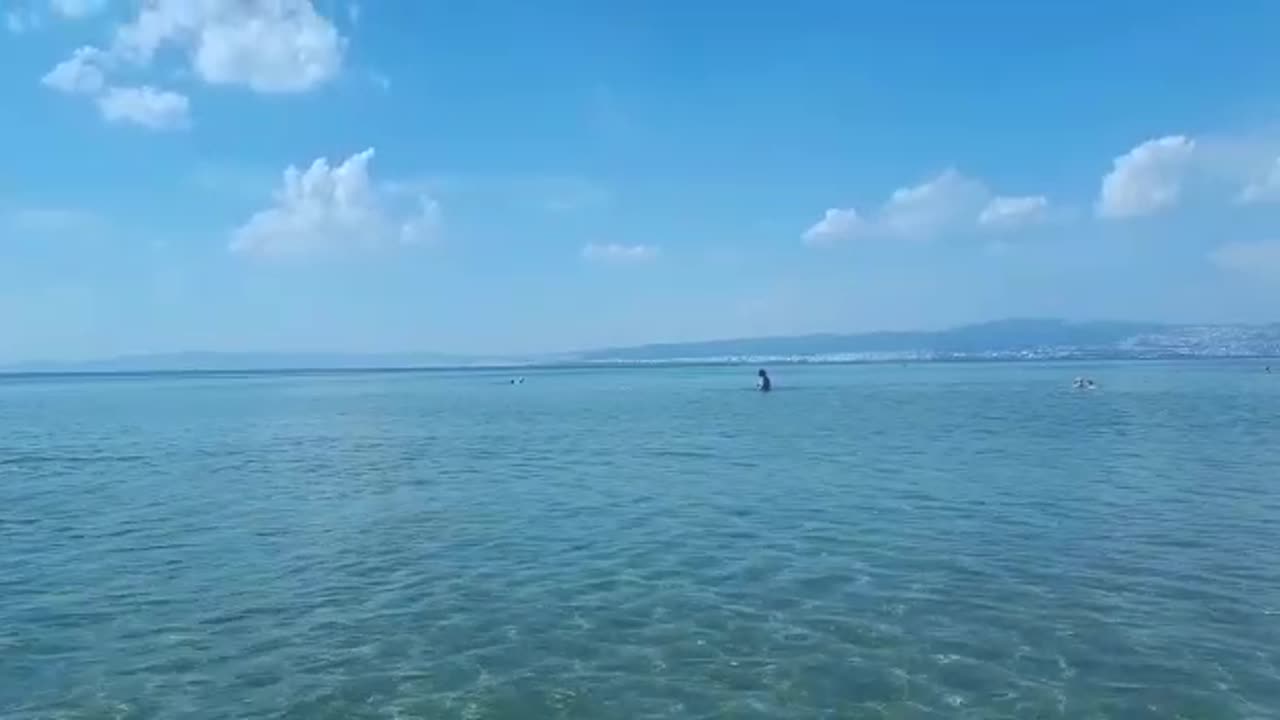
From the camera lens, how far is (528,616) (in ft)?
60.5

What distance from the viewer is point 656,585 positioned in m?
20.6

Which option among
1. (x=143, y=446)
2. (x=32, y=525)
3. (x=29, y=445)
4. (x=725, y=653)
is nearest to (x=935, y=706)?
(x=725, y=653)

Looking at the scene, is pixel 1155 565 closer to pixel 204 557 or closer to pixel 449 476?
pixel 204 557

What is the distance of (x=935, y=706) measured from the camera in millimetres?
13617

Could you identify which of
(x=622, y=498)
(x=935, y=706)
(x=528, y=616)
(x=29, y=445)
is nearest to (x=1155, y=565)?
(x=935, y=706)

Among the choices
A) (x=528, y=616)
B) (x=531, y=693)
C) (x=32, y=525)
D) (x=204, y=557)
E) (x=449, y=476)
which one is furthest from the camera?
(x=449, y=476)

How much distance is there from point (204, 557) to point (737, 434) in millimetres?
37849

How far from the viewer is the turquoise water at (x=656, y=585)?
1448cm

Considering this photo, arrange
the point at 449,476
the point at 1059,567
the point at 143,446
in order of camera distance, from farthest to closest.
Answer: the point at 143,446
the point at 449,476
the point at 1059,567

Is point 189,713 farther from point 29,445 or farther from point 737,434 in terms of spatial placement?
point 29,445

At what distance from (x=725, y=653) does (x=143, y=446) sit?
52042 millimetres

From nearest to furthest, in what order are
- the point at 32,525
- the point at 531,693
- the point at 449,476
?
the point at 531,693 → the point at 32,525 → the point at 449,476

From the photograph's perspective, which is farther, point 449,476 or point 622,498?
point 449,476

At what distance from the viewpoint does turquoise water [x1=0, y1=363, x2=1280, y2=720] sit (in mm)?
14477
